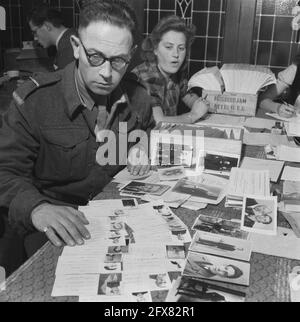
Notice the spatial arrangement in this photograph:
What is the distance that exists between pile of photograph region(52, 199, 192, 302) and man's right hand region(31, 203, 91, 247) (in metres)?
0.03

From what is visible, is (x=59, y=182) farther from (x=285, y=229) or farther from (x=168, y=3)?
(x=168, y=3)

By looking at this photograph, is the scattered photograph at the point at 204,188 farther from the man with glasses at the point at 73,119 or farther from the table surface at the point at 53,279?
the table surface at the point at 53,279

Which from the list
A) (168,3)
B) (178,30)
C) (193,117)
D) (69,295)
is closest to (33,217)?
(69,295)

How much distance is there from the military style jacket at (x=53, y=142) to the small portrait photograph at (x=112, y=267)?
44cm

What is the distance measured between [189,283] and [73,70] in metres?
1.00

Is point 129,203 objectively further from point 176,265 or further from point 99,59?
point 99,59

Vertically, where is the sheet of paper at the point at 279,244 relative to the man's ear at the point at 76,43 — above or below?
below

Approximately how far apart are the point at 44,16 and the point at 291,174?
261 cm

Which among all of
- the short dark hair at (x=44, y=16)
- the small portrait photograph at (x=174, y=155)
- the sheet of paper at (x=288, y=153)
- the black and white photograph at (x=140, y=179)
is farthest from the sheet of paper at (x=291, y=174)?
the short dark hair at (x=44, y=16)

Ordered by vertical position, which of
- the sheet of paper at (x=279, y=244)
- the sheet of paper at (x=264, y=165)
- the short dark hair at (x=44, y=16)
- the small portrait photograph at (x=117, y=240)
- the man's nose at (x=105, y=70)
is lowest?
the sheet of paper at (x=279, y=244)

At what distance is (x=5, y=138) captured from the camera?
1464mm

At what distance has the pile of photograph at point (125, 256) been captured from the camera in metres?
0.95

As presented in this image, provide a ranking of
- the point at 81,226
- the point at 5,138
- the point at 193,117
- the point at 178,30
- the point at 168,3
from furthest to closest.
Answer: the point at 168,3, the point at 178,30, the point at 193,117, the point at 5,138, the point at 81,226

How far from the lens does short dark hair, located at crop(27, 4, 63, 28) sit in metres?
3.43
